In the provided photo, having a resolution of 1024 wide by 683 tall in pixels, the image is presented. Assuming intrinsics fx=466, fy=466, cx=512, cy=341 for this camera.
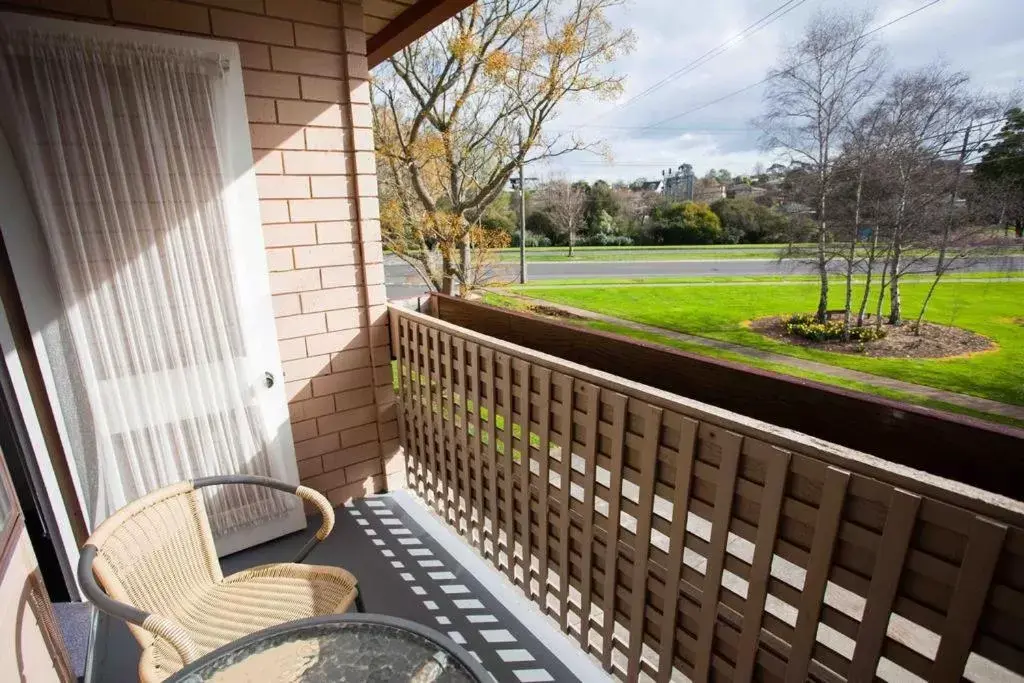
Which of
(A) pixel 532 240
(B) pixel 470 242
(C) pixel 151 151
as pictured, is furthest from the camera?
(A) pixel 532 240

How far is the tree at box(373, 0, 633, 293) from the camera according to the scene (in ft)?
30.9

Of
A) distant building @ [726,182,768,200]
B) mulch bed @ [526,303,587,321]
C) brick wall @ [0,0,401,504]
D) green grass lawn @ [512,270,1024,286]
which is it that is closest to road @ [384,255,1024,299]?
green grass lawn @ [512,270,1024,286]

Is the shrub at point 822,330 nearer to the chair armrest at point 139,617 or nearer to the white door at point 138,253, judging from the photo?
the white door at point 138,253

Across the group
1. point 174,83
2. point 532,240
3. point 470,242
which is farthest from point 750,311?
point 174,83

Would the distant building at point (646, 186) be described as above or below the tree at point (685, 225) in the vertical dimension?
above

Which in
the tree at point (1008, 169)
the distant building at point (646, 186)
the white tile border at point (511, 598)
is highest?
the distant building at point (646, 186)

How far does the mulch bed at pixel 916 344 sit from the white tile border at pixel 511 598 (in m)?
10.2

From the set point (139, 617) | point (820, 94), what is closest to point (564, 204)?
point (820, 94)

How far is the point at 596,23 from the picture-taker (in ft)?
30.9

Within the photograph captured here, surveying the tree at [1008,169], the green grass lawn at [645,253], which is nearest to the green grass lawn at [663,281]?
the green grass lawn at [645,253]

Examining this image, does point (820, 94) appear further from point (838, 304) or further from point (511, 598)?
point (511, 598)

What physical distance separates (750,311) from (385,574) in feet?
42.0

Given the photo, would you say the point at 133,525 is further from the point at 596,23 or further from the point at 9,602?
the point at 596,23

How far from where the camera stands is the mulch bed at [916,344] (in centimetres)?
909
